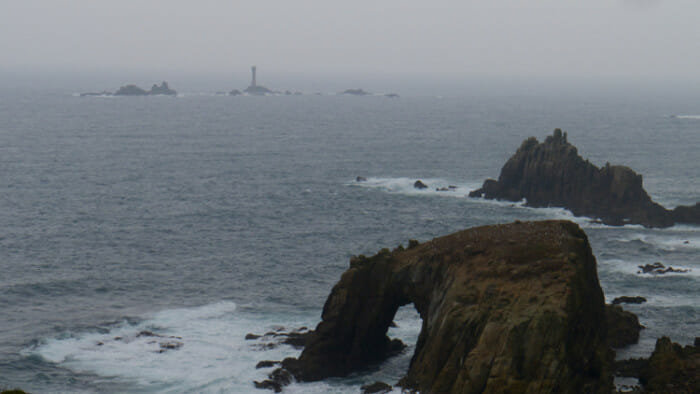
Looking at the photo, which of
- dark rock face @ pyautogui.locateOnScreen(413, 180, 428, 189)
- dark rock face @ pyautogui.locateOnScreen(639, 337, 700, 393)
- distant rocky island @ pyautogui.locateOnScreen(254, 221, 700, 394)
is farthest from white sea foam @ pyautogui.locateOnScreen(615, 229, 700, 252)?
dark rock face @ pyautogui.locateOnScreen(639, 337, 700, 393)

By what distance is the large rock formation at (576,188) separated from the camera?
→ 97.0 meters

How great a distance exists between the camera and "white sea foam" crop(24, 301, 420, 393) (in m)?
52.7

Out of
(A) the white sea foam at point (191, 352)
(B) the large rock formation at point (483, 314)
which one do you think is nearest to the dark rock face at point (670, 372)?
(B) the large rock formation at point (483, 314)

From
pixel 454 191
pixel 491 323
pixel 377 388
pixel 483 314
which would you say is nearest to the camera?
pixel 491 323

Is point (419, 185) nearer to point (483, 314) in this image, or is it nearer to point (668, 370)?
point (668, 370)

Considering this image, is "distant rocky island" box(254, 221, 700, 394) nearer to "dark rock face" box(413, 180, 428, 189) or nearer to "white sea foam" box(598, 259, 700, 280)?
"white sea foam" box(598, 259, 700, 280)

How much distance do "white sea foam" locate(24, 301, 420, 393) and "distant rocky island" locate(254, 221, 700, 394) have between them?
1.85 m

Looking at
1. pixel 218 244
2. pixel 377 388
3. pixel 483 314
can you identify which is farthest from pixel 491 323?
pixel 218 244

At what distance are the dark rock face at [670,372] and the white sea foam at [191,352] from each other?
1475 cm

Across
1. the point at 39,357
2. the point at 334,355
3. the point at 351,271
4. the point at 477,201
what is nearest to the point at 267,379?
the point at 334,355

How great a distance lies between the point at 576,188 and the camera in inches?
4050

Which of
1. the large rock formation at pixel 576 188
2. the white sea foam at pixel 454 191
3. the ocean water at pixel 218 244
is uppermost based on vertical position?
the large rock formation at pixel 576 188

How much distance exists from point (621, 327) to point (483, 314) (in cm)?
1663

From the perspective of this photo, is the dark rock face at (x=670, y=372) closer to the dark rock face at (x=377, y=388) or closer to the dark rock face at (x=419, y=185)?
the dark rock face at (x=377, y=388)
